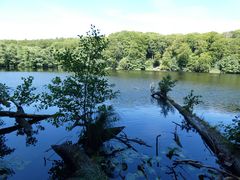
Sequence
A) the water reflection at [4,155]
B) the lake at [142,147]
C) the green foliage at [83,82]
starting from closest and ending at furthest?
the water reflection at [4,155] → the lake at [142,147] → the green foliage at [83,82]

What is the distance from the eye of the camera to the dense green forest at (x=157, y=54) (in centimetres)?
9831

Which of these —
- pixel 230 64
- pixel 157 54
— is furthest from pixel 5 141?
pixel 157 54

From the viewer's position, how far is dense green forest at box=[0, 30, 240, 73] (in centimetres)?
9831

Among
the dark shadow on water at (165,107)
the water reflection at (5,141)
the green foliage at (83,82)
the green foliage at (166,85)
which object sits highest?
the green foliage at (83,82)

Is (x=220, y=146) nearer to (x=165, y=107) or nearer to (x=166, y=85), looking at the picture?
(x=165, y=107)

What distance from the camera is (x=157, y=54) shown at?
118500 millimetres

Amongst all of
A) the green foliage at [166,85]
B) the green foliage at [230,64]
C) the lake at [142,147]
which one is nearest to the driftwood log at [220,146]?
the lake at [142,147]

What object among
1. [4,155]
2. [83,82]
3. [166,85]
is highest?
[83,82]

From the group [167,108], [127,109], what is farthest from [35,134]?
[167,108]

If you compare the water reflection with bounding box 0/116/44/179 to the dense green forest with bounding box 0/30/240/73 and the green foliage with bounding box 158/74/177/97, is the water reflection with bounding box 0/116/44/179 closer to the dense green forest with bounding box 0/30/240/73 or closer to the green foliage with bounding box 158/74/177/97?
the green foliage with bounding box 158/74/177/97

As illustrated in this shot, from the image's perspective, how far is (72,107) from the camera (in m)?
15.9

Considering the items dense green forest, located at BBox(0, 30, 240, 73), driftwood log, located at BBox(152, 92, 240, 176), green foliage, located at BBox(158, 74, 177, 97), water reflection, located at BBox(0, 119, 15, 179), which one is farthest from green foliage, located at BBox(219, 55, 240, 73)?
water reflection, located at BBox(0, 119, 15, 179)

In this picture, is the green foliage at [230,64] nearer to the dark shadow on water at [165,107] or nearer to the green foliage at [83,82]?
the dark shadow on water at [165,107]

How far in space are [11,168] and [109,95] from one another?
7109 mm
